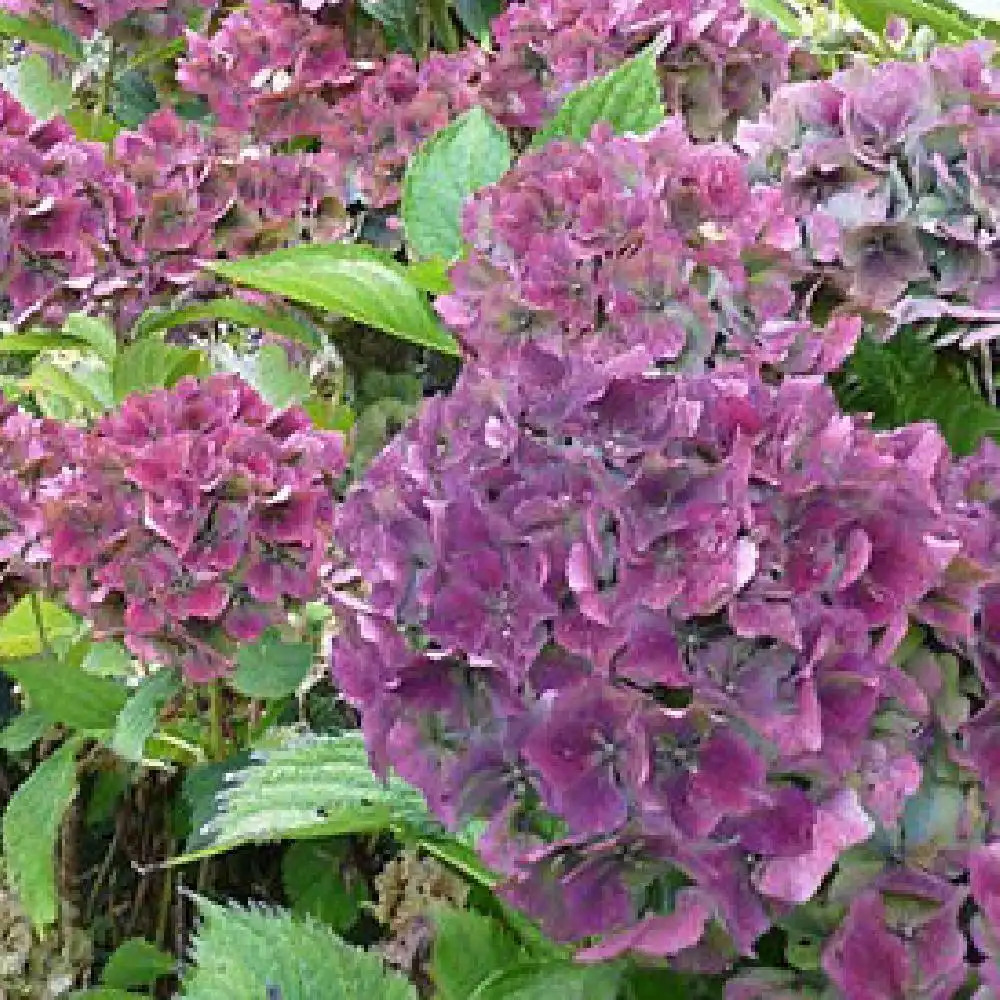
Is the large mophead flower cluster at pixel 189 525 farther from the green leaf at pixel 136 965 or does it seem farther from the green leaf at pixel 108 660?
the green leaf at pixel 136 965

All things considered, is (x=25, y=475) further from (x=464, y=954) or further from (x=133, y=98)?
(x=133, y=98)

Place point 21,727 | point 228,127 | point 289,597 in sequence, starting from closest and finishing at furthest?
point 289,597
point 21,727
point 228,127

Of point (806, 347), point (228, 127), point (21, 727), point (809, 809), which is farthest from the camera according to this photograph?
point (228, 127)

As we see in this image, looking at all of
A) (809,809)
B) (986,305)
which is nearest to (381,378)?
(986,305)

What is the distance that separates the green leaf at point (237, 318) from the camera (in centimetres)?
118

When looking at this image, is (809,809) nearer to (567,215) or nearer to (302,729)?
(567,215)

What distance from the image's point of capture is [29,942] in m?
1.27

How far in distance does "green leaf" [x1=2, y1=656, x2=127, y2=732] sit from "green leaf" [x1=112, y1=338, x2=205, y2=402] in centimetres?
19

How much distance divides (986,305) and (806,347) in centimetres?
12

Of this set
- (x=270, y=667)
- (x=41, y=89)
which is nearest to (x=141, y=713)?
(x=270, y=667)

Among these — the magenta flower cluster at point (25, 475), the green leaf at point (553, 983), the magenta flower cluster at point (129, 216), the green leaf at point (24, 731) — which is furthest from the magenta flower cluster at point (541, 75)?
the green leaf at point (553, 983)

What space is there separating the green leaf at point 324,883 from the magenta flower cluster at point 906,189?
1.69 ft

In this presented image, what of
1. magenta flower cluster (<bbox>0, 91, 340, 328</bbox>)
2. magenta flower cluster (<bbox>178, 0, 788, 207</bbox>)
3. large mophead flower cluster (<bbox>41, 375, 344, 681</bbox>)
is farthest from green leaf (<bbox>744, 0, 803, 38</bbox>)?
large mophead flower cluster (<bbox>41, 375, 344, 681</bbox>)

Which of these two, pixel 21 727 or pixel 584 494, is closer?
pixel 584 494
